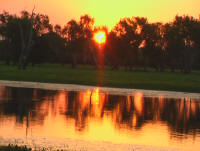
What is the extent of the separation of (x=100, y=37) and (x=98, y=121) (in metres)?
133

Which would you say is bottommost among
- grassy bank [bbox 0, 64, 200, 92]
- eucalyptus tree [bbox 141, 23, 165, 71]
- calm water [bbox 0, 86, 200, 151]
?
calm water [bbox 0, 86, 200, 151]

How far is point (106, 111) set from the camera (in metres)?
24.1

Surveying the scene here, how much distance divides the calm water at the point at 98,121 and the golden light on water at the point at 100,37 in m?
120

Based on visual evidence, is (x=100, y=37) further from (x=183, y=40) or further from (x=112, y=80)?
(x=112, y=80)

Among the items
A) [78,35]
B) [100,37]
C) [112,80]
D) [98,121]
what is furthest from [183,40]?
[98,121]

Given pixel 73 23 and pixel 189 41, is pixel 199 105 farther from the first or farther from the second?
pixel 73 23

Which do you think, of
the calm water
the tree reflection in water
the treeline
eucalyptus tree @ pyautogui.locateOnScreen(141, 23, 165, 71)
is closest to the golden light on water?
the treeline

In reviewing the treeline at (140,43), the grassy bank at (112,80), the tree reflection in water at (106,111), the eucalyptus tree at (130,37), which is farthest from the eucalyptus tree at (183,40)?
the tree reflection in water at (106,111)

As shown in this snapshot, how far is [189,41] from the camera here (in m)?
139

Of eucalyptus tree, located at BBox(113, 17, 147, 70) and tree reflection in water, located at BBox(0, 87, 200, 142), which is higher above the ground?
eucalyptus tree, located at BBox(113, 17, 147, 70)

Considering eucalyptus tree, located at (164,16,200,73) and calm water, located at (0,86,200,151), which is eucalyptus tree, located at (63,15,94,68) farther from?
calm water, located at (0,86,200,151)

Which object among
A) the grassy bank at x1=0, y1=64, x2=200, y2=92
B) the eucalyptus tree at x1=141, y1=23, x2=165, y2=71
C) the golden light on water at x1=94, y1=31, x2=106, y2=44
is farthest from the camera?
the golden light on water at x1=94, y1=31, x2=106, y2=44

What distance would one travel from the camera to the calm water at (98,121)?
52.4ft

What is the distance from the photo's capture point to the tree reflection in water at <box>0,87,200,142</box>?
19.4 metres
